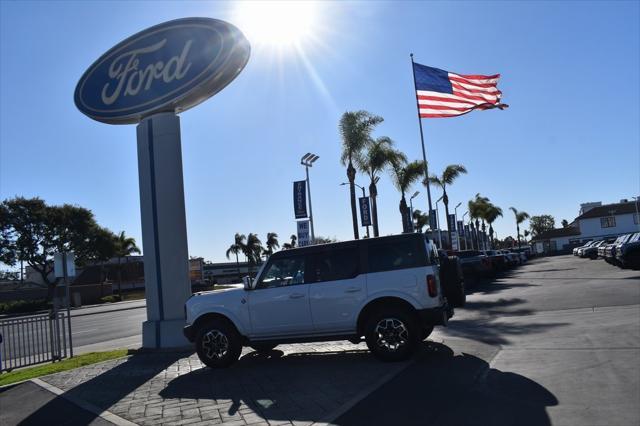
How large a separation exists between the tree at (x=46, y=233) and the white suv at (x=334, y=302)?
44457mm

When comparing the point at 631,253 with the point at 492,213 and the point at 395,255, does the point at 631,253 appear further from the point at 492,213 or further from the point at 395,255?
the point at 492,213

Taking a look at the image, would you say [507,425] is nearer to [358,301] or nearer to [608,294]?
[358,301]

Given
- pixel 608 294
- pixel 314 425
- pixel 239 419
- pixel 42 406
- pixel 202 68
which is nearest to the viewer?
pixel 314 425

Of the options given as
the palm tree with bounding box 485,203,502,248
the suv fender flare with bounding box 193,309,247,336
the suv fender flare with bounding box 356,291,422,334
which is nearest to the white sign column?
the suv fender flare with bounding box 193,309,247,336

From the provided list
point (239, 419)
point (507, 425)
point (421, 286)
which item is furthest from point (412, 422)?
point (421, 286)

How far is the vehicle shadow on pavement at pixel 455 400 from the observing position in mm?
5547

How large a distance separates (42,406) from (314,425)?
4.39 m

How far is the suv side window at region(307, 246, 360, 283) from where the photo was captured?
891cm

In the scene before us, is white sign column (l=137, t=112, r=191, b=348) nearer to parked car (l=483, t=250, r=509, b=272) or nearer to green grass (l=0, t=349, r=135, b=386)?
green grass (l=0, t=349, r=135, b=386)

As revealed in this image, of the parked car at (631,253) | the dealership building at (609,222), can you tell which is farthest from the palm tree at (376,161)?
the dealership building at (609,222)

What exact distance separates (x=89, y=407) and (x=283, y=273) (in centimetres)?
350

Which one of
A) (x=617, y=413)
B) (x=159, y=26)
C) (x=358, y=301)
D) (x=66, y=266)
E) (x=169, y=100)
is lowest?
(x=617, y=413)

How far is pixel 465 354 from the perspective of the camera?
8805 mm

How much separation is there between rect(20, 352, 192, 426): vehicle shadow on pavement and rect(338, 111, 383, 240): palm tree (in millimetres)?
20023
